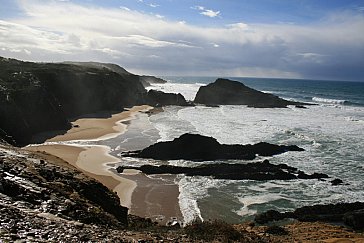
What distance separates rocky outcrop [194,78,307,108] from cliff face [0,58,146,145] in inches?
764

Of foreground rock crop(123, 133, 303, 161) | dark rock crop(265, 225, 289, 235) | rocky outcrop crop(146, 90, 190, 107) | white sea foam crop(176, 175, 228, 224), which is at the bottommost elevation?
white sea foam crop(176, 175, 228, 224)

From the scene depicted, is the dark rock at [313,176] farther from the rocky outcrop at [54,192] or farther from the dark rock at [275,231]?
the rocky outcrop at [54,192]

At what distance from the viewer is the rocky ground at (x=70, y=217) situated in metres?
8.91

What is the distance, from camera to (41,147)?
3256 centimetres

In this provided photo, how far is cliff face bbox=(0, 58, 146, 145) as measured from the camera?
34750mm

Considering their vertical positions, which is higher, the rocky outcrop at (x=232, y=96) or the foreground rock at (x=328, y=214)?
the rocky outcrop at (x=232, y=96)

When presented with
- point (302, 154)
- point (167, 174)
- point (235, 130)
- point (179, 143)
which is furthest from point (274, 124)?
point (167, 174)

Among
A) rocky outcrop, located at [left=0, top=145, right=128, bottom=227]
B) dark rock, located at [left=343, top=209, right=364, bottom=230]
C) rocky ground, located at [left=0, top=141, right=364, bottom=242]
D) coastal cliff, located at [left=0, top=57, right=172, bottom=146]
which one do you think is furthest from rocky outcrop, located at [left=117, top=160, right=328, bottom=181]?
rocky outcrop, located at [left=0, top=145, right=128, bottom=227]

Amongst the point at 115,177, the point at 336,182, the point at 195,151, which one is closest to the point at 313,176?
the point at 336,182

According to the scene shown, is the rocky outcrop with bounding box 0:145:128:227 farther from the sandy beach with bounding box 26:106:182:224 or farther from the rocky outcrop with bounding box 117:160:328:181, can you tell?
the rocky outcrop with bounding box 117:160:328:181

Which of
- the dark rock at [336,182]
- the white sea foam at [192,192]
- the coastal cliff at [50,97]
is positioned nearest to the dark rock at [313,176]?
the dark rock at [336,182]

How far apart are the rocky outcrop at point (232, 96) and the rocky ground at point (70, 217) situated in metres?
68.0

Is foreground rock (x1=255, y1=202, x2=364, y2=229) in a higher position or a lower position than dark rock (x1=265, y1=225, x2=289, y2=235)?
lower

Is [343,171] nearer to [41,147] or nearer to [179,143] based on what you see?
[179,143]
